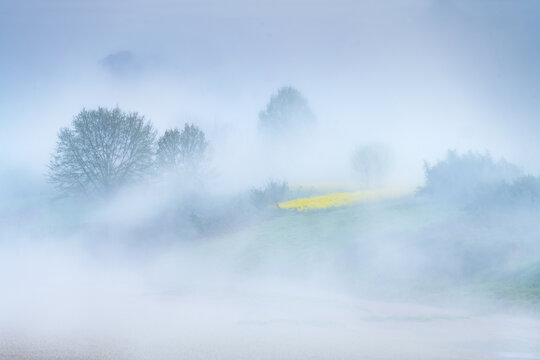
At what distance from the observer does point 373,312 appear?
67.9ft

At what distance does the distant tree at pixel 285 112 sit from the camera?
8556 cm

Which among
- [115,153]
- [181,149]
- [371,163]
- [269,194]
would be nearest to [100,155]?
[115,153]

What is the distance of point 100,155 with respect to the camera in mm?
58312

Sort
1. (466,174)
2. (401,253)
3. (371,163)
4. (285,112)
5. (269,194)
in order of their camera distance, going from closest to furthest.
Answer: (401,253), (466,174), (269,194), (371,163), (285,112)

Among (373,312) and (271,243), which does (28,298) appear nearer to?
(373,312)

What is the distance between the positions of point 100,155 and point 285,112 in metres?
34.9

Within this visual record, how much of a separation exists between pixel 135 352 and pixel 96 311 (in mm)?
7328

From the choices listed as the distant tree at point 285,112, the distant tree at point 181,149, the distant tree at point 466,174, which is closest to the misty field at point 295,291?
the distant tree at point 466,174

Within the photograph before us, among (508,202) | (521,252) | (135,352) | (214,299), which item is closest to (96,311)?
(214,299)

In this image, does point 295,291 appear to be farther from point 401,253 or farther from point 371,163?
point 371,163

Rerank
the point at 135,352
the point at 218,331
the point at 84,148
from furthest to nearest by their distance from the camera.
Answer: the point at 84,148, the point at 218,331, the point at 135,352

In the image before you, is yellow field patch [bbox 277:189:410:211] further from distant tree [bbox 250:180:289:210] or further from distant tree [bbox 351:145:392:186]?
distant tree [bbox 351:145:392:186]

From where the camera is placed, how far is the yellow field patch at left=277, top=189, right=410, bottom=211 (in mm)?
52459

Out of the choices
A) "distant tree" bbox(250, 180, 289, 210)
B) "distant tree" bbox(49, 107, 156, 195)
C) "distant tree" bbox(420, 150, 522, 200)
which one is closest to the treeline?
"distant tree" bbox(49, 107, 156, 195)
